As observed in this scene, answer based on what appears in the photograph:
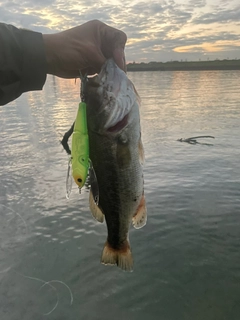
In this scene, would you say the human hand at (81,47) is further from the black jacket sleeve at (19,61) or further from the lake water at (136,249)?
the lake water at (136,249)

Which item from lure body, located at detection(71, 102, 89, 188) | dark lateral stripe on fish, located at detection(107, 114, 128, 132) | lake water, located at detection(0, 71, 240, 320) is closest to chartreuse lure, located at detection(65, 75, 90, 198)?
lure body, located at detection(71, 102, 89, 188)

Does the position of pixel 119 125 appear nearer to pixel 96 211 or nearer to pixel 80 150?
pixel 80 150

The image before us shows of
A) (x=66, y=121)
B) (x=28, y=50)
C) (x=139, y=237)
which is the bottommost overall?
(x=66, y=121)

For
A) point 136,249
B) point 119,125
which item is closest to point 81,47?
point 119,125

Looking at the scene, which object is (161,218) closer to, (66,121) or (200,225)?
(200,225)

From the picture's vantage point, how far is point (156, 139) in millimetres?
18719

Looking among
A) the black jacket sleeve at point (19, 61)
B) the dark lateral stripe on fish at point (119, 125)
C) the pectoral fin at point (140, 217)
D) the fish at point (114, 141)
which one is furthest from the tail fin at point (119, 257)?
the black jacket sleeve at point (19, 61)

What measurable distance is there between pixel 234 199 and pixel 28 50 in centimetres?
862

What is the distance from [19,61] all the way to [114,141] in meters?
0.98

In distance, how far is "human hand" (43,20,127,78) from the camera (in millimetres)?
2898

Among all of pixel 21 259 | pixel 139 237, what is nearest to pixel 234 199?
pixel 139 237

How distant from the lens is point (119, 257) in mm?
3295

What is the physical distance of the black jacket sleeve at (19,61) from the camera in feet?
9.05

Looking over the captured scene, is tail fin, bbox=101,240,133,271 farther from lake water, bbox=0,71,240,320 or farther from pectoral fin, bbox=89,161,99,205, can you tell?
lake water, bbox=0,71,240,320
